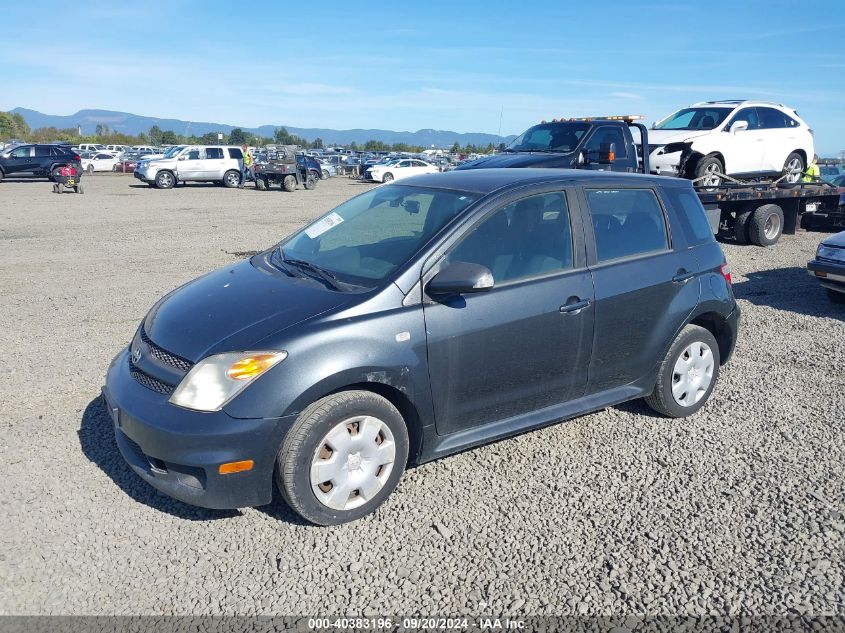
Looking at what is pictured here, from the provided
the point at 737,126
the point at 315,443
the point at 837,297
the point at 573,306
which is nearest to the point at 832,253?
the point at 837,297

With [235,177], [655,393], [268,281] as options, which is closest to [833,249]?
[655,393]

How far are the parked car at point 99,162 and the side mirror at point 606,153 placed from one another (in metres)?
41.0

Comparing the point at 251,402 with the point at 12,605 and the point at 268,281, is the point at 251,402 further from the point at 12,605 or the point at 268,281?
the point at 12,605

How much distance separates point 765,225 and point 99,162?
140 feet

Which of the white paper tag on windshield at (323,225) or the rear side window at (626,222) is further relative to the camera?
the white paper tag on windshield at (323,225)

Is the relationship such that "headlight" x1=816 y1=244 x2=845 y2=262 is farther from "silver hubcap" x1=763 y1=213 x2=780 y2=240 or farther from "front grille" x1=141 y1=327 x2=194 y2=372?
"front grille" x1=141 y1=327 x2=194 y2=372

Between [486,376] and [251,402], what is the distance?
1315mm

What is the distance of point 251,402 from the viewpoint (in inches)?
130

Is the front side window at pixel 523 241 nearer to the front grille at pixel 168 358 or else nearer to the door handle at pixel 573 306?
the door handle at pixel 573 306

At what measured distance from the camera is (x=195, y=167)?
30672 millimetres

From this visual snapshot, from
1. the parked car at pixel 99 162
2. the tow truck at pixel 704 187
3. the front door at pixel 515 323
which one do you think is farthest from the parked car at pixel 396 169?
the front door at pixel 515 323

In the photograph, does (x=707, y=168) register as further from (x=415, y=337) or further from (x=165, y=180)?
(x=165, y=180)

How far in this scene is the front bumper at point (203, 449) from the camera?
3.28 m

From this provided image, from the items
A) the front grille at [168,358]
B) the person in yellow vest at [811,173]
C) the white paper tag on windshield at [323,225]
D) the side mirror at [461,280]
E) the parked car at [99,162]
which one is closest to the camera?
the front grille at [168,358]
